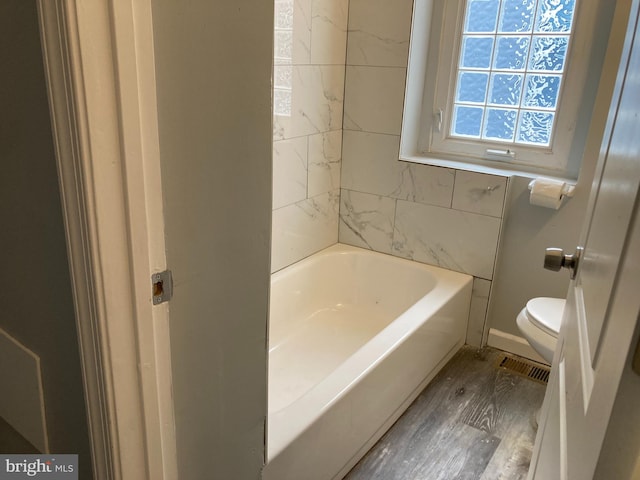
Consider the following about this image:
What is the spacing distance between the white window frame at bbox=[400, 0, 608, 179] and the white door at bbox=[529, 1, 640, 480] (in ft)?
5.07

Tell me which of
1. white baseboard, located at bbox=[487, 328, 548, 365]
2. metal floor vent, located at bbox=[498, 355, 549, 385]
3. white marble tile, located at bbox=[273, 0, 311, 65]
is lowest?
metal floor vent, located at bbox=[498, 355, 549, 385]

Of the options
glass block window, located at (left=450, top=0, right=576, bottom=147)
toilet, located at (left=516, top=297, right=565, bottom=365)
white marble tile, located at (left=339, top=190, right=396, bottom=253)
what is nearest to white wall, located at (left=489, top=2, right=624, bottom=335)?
glass block window, located at (left=450, top=0, right=576, bottom=147)

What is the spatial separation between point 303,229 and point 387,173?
557mm

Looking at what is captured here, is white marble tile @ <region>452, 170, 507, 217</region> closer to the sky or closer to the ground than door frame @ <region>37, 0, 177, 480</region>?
closer to the ground

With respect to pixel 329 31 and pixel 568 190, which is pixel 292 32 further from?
pixel 568 190

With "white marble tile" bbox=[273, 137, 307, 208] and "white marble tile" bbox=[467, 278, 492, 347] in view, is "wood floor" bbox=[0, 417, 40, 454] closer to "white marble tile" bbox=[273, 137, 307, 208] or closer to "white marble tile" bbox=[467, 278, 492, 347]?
"white marble tile" bbox=[273, 137, 307, 208]

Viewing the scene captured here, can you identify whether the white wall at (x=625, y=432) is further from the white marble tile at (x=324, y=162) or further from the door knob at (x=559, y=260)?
the white marble tile at (x=324, y=162)

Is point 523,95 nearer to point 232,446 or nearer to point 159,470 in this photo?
point 232,446

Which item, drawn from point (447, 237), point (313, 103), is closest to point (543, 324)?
point (447, 237)

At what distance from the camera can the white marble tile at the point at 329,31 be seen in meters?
2.48

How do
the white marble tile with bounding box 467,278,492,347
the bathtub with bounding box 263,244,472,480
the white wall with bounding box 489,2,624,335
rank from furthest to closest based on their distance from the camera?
1. the white marble tile with bounding box 467,278,492,347
2. the white wall with bounding box 489,2,624,335
3. the bathtub with bounding box 263,244,472,480

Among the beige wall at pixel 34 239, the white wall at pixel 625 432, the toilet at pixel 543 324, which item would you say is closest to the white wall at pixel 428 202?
the toilet at pixel 543 324

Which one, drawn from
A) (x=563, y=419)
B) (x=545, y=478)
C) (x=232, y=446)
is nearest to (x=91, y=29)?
(x=232, y=446)

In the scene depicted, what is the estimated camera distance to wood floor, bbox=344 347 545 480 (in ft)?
6.27
